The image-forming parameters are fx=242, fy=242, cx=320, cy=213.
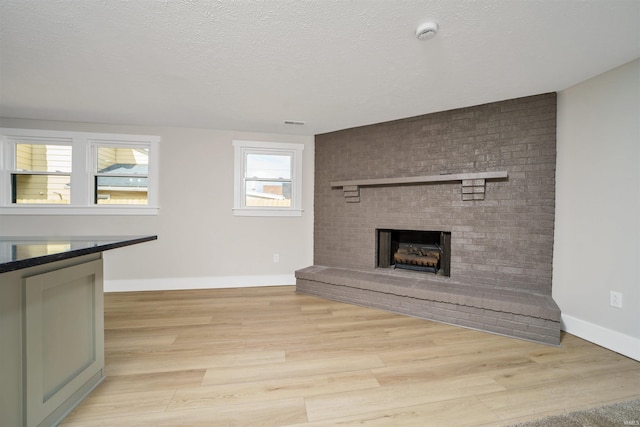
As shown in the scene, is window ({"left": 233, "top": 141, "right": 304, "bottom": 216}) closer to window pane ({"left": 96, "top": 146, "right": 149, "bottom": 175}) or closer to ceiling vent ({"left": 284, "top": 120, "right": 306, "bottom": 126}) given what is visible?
ceiling vent ({"left": 284, "top": 120, "right": 306, "bottom": 126})

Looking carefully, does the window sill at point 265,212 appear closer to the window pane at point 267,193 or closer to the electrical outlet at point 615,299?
the window pane at point 267,193

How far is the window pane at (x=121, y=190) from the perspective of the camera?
3.38 metres

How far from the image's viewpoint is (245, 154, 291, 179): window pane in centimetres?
370

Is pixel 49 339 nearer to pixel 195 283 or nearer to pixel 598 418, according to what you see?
pixel 195 283

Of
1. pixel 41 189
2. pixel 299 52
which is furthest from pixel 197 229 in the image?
pixel 299 52

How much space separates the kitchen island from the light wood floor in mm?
190

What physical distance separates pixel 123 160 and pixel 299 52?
313 cm

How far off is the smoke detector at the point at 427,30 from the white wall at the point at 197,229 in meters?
2.32

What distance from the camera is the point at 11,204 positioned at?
316 cm

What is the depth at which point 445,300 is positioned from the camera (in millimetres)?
2475

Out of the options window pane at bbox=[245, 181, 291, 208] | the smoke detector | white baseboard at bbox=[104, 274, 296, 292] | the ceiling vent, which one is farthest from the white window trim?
the smoke detector

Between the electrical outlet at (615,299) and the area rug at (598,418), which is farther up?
the electrical outlet at (615,299)

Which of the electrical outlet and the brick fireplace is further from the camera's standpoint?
the brick fireplace

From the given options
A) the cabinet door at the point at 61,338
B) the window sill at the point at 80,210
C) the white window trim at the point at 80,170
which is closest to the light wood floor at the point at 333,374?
the cabinet door at the point at 61,338
